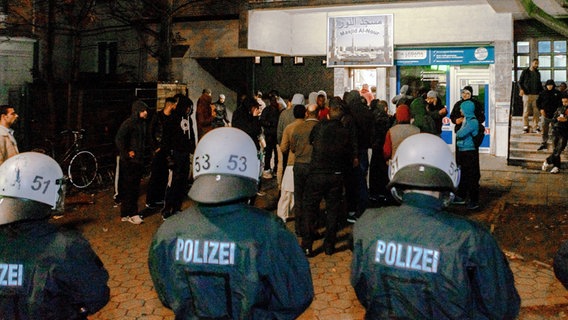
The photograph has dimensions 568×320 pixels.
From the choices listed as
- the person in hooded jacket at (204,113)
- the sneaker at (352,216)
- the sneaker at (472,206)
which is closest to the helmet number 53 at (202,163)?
the sneaker at (352,216)

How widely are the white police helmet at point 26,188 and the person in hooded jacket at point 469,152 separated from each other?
25.6ft

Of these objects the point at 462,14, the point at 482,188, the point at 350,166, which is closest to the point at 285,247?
the point at 350,166

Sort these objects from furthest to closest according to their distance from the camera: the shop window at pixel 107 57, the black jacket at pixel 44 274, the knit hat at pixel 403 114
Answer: the shop window at pixel 107 57 → the knit hat at pixel 403 114 → the black jacket at pixel 44 274

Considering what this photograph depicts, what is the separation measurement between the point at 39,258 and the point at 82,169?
33.8ft

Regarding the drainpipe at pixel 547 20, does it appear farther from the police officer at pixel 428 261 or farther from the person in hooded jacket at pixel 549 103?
the person in hooded jacket at pixel 549 103

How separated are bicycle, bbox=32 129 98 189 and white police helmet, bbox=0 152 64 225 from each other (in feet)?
31.8

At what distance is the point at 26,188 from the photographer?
284 centimetres

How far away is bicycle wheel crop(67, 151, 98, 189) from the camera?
12367 millimetres

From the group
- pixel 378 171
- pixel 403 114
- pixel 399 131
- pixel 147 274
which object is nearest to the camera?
pixel 147 274

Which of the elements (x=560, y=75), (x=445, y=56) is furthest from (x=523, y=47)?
(x=445, y=56)

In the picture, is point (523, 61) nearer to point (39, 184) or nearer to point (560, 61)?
point (560, 61)

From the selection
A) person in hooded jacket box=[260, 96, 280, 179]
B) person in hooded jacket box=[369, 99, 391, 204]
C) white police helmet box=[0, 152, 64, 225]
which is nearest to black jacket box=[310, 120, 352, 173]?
person in hooded jacket box=[369, 99, 391, 204]

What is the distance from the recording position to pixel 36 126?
49.2 feet

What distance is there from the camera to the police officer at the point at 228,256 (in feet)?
8.55
